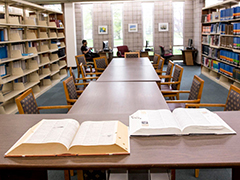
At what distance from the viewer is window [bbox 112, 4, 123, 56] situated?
40.3 ft

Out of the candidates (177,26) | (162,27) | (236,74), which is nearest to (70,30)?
(162,27)

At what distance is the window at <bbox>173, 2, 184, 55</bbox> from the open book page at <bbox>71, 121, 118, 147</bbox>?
11539mm

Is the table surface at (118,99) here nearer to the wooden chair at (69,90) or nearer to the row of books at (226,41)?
the wooden chair at (69,90)

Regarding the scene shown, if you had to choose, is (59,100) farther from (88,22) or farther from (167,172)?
(88,22)

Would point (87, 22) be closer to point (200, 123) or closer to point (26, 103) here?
point (26, 103)

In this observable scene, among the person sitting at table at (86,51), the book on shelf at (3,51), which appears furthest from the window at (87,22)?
the book on shelf at (3,51)

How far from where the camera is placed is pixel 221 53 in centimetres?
692

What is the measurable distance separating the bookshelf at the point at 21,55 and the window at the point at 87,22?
3787 mm

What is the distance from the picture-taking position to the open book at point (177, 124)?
1.38 metres

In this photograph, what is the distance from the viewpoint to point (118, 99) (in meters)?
2.57

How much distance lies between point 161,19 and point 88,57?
14.4 ft

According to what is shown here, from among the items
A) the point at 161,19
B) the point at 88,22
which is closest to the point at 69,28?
the point at 88,22

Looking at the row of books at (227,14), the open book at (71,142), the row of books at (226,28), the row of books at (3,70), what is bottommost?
the open book at (71,142)

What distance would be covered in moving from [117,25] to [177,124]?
11472 millimetres
